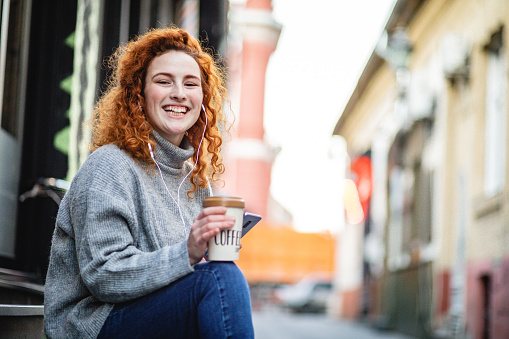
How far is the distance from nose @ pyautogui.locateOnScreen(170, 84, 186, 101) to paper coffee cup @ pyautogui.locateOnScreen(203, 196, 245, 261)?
0.57 m

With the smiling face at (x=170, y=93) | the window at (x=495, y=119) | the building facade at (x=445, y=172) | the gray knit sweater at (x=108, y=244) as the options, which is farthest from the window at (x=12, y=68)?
the window at (x=495, y=119)

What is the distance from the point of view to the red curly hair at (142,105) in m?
2.56

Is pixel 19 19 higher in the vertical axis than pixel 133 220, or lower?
higher

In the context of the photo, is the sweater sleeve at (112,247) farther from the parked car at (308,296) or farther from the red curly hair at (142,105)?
the parked car at (308,296)

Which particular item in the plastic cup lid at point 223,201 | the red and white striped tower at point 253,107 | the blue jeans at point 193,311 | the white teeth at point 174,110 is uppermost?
the red and white striped tower at point 253,107

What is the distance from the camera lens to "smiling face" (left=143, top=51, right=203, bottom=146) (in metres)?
2.67

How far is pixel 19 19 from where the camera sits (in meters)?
4.40

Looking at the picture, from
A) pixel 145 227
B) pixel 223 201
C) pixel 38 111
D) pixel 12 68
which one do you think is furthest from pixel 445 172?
pixel 223 201

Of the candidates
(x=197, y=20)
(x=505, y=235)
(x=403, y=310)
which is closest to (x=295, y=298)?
(x=403, y=310)

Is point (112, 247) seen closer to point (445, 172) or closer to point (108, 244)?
point (108, 244)

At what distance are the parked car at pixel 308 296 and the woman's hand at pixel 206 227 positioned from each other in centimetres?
2580

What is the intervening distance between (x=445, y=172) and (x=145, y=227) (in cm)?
1054

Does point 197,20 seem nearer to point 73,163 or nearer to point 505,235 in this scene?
point 505,235

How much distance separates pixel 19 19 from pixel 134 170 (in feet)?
7.75
